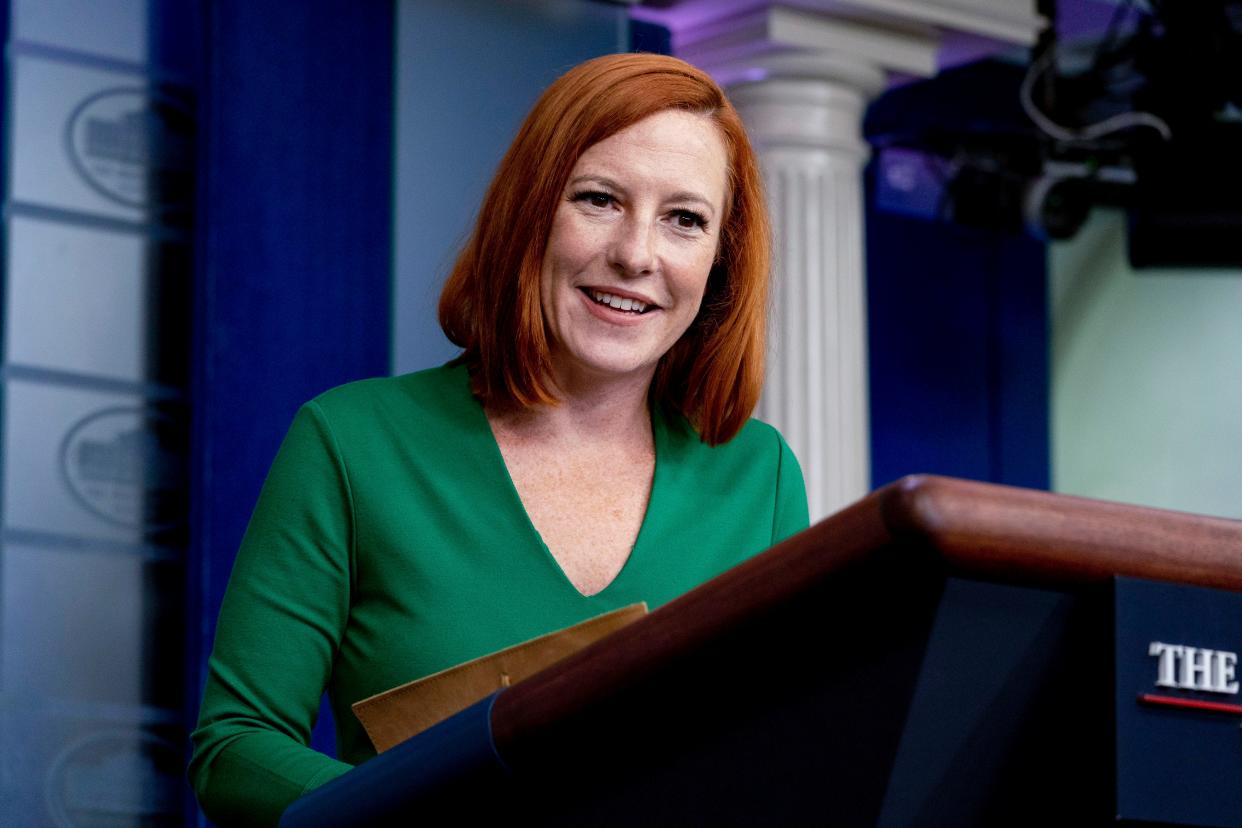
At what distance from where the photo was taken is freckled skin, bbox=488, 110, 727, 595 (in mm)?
1112

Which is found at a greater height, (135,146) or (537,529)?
(135,146)

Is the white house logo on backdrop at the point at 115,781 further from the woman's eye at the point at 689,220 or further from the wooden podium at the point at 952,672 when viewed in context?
the wooden podium at the point at 952,672

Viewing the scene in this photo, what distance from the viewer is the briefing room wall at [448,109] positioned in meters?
3.22

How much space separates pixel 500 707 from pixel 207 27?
2.61m

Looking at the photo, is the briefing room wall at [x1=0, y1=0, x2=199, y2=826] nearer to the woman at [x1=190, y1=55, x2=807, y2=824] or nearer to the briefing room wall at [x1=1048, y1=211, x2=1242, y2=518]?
the woman at [x1=190, y1=55, x2=807, y2=824]

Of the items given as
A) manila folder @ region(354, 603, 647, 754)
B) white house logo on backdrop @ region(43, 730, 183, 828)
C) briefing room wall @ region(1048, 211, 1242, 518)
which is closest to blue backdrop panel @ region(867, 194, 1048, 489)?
briefing room wall @ region(1048, 211, 1242, 518)

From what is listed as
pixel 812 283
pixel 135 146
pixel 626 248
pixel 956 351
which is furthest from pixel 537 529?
pixel 956 351

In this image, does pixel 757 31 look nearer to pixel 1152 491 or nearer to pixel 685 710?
pixel 1152 491

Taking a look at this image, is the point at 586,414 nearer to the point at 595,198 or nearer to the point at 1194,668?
the point at 595,198

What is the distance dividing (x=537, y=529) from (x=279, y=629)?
0.18 meters

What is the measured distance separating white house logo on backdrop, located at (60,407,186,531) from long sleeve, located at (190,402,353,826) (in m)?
1.99

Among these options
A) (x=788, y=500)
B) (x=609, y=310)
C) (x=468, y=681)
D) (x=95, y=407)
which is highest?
(x=95, y=407)

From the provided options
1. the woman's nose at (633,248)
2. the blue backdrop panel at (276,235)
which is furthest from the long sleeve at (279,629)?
the blue backdrop panel at (276,235)

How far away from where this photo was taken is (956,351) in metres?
5.14
